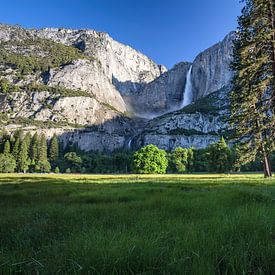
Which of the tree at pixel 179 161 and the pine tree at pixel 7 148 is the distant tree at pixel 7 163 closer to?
the pine tree at pixel 7 148

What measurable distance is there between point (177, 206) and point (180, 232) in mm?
3352

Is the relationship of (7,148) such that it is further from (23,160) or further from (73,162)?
(73,162)

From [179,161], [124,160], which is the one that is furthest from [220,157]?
[124,160]

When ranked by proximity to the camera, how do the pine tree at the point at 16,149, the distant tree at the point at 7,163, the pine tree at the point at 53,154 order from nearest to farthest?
the distant tree at the point at 7,163
the pine tree at the point at 16,149
the pine tree at the point at 53,154

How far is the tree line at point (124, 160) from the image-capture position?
91938mm

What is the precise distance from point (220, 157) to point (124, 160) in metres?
68.1

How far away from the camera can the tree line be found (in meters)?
91.9

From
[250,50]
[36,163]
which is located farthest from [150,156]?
[250,50]

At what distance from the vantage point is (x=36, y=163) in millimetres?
130000

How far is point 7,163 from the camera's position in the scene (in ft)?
365

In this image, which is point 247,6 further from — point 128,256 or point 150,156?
point 150,156

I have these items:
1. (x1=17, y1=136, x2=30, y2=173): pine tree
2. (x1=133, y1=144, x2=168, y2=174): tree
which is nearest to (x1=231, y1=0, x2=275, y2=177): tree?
(x1=133, y1=144, x2=168, y2=174): tree

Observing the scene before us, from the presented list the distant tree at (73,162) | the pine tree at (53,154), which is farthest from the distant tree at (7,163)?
the distant tree at (73,162)

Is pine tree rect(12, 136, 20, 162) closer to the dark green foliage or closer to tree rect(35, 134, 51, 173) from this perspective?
tree rect(35, 134, 51, 173)
